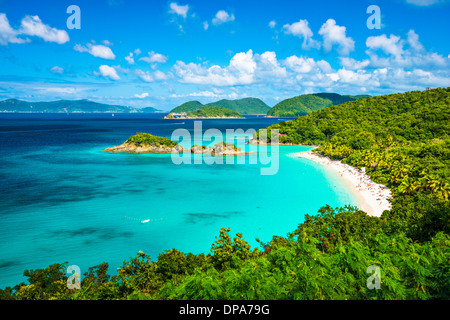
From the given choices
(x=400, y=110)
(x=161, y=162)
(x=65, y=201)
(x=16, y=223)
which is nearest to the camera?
(x=16, y=223)

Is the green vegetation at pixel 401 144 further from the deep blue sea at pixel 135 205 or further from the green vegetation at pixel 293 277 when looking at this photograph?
the green vegetation at pixel 293 277

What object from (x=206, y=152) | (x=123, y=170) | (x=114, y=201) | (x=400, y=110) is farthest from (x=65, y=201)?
(x=400, y=110)

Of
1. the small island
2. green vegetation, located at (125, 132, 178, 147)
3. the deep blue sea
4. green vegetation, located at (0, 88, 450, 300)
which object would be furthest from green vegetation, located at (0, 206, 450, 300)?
green vegetation, located at (125, 132, 178, 147)

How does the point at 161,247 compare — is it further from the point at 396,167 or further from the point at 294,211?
the point at 396,167

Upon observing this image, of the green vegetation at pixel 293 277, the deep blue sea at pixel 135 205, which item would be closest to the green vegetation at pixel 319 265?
the green vegetation at pixel 293 277

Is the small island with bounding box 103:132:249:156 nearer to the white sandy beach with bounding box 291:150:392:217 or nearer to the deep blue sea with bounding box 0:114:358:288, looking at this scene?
the deep blue sea with bounding box 0:114:358:288
